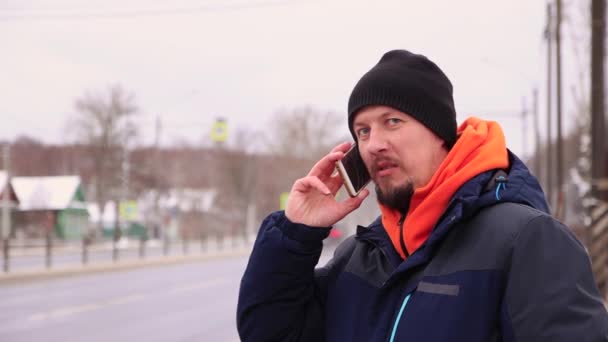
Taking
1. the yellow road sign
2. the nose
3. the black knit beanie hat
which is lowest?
the yellow road sign

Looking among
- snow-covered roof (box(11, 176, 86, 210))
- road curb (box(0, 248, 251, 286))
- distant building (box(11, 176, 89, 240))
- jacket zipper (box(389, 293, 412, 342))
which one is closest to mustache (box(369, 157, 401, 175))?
jacket zipper (box(389, 293, 412, 342))

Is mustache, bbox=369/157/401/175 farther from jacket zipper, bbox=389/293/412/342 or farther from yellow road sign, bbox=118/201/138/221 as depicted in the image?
yellow road sign, bbox=118/201/138/221

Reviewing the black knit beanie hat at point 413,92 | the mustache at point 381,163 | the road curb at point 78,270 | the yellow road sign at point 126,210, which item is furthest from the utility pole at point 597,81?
the yellow road sign at point 126,210

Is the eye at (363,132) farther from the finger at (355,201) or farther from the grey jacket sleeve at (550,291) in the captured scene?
the grey jacket sleeve at (550,291)

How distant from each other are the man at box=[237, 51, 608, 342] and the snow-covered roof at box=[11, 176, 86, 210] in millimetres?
24829

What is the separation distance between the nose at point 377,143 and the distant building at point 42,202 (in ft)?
75.5

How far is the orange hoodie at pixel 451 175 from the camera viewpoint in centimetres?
236

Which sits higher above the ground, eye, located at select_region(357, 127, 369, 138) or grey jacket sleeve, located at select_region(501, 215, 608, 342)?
Result: eye, located at select_region(357, 127, 369, 138)

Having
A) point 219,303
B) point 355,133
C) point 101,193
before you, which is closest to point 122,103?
point 101,193

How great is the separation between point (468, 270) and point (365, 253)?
0.49m

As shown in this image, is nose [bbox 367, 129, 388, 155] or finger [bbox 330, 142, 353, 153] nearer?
nose [bbox 367, 129, 388, 155]

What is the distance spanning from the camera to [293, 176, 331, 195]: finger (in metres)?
2.70

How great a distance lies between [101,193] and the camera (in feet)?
127

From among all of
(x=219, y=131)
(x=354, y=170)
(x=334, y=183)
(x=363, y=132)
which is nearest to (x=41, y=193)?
(x=219, y=131)
